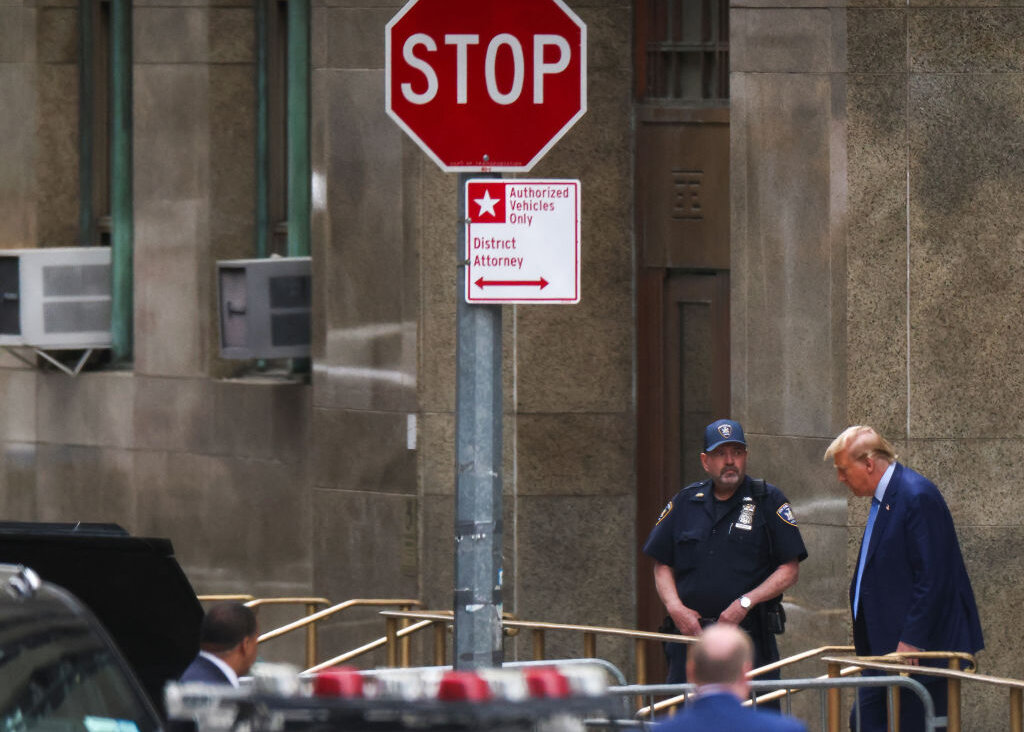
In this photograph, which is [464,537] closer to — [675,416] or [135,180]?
[675,416]

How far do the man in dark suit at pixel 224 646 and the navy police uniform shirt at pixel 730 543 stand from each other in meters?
3.33

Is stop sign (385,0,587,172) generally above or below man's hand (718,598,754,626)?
above

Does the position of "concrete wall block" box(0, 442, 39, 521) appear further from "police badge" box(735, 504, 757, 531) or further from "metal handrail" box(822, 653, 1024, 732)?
"metal handrail" box(822, 653, 1024, 732)

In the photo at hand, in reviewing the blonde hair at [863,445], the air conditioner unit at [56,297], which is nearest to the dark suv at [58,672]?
the blonde hair at [863,445]

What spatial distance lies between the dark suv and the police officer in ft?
12.8

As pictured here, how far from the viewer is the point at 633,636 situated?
8.91m

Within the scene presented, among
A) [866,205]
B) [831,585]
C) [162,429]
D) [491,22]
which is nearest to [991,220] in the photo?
[866,205]

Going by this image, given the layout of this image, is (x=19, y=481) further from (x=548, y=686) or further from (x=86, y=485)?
(x=548, y=686)

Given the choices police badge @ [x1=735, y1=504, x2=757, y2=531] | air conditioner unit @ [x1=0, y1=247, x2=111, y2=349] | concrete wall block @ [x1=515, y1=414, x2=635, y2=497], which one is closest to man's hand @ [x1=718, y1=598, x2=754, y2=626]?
police badge @ [x1=735, y1=504, x2=757, y2=531]

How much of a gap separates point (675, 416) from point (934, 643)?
389cm

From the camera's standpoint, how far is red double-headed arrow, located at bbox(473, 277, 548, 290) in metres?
7.44

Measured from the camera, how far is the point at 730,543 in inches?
367

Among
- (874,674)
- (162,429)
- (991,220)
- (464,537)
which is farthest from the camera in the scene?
(162,429)

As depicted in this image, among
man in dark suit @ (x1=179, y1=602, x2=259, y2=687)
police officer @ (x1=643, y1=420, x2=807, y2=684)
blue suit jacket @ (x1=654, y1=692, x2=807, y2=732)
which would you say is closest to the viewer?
blue suit jacket @ (x1=654, y1=692, x2=807, y2=732)
